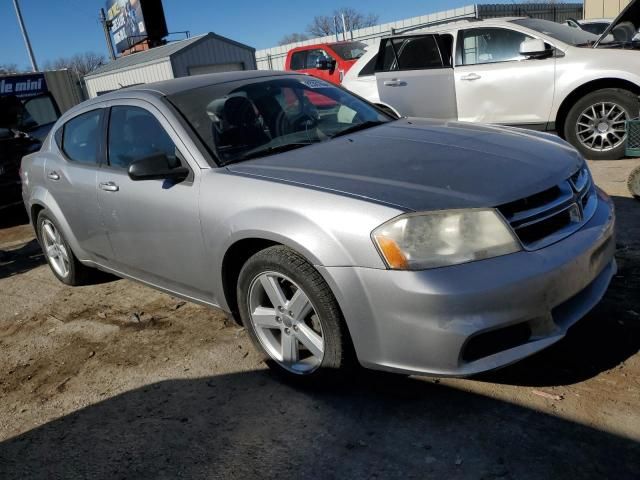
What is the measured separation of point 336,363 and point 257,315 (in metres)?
0.54

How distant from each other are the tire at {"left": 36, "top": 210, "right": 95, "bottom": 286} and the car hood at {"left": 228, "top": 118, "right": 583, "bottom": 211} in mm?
2270

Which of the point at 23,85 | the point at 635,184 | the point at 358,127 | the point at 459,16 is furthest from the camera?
the point at 459,16

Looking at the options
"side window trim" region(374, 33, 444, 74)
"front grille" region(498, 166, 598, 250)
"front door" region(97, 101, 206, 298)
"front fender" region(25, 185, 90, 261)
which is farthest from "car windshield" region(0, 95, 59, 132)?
"front grille" region(498, 166, 598, 250)

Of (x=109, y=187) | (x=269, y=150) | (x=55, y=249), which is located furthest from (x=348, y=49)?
(x=269, y=150)

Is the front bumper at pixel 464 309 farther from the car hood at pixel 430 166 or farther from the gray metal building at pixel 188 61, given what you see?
the gray metal building at pixel 188 61

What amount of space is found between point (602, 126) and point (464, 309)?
506 cm

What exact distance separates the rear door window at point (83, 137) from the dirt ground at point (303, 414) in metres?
1.31

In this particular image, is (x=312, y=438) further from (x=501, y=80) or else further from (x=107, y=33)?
(x=107, y=33)

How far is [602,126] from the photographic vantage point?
625cm

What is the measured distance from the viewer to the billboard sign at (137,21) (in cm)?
3049

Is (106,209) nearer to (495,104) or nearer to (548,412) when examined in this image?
(548,412)

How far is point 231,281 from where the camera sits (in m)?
3.00

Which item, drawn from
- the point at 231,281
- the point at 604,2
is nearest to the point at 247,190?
the point at 231,281

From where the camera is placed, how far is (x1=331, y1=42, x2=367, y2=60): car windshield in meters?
12.8
